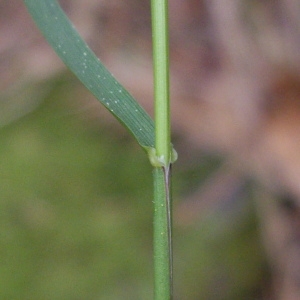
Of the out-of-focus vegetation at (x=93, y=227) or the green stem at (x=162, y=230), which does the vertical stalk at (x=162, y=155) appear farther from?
the out-of-focus vegetation at (x=93, y=227)

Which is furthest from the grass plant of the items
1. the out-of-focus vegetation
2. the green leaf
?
the out-of-focus vegetation

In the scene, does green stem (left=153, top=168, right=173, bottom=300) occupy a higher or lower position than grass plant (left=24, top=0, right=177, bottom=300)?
lower

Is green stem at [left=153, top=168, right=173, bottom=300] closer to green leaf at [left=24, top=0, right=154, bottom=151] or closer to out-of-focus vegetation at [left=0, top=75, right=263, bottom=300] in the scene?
green leaf at [left=24, top=0, right=154, bottom=151]

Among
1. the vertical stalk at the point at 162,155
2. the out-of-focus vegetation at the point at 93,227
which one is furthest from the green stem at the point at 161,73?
the out-of-focus vegetation at the point at 93,227

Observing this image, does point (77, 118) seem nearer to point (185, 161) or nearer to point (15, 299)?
point (185, 161)

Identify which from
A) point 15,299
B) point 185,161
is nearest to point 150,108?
point 185,161

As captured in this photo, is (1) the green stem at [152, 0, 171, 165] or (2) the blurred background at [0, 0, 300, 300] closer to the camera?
(1) the green stem at [152, 0, 171, 165]

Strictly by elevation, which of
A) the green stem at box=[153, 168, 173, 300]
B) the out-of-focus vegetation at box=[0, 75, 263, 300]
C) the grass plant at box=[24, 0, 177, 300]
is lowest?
the out-of-focus vegetation at box=[0, 75, 263, 300]

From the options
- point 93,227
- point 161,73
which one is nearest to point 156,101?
point 161,73
